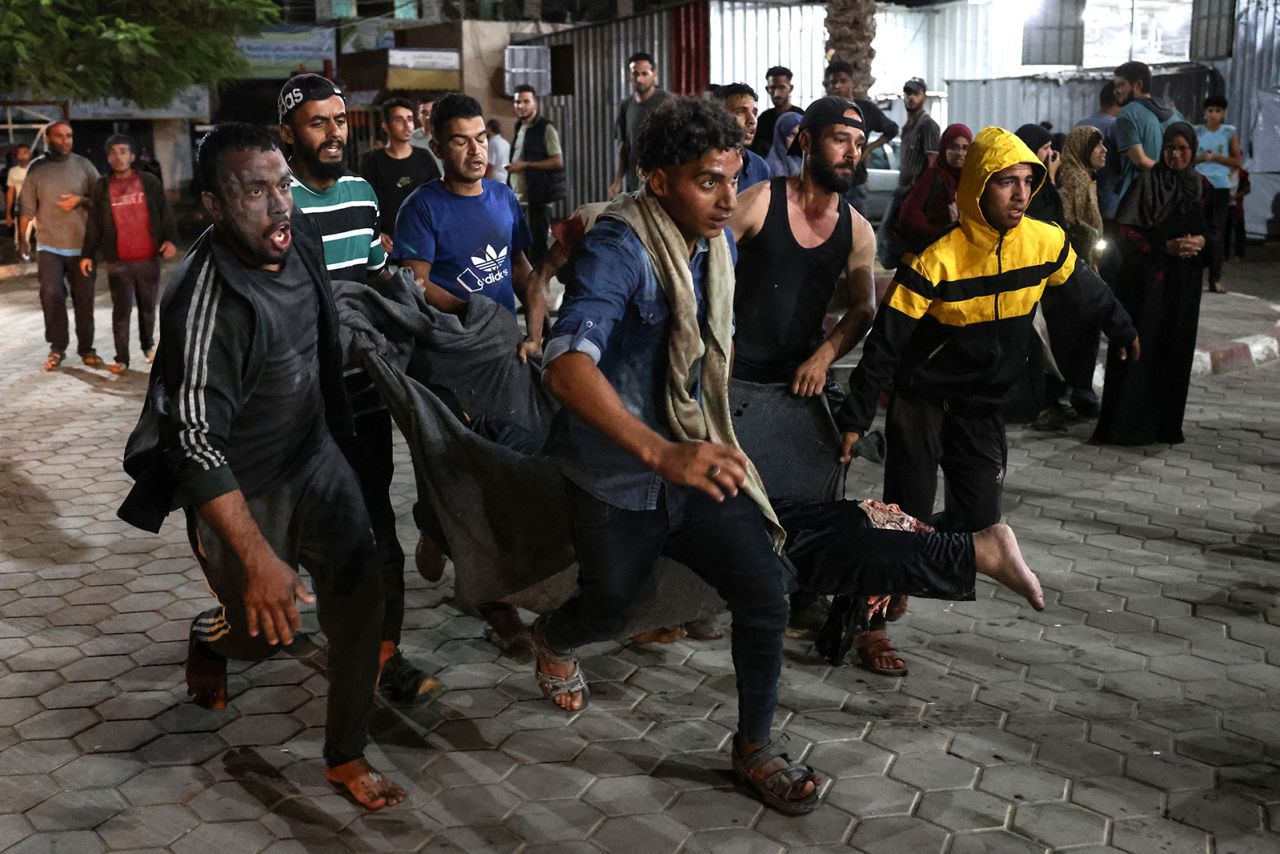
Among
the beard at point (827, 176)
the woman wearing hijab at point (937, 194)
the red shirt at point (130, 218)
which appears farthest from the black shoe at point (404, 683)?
the red shirt at point (130, 218)

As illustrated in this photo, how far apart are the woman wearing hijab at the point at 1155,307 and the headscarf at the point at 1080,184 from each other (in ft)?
1.85

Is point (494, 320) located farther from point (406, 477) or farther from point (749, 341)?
point (406, 477)

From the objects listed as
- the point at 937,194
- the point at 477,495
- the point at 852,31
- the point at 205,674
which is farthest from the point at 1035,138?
the point at 852,31

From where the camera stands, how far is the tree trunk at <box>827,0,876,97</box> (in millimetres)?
15406

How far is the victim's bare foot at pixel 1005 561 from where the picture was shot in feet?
13.5

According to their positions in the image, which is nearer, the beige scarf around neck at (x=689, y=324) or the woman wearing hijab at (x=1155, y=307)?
the beige scarf around neck at (x=689, y=324)

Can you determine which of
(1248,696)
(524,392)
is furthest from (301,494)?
(1248,696)

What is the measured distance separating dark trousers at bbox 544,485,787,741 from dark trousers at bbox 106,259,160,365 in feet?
27.3

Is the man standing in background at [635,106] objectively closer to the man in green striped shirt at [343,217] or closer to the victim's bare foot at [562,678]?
the man in green striped shirt at [343,217]

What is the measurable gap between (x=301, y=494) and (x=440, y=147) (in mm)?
2155

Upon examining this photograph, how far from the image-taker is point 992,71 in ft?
98.0

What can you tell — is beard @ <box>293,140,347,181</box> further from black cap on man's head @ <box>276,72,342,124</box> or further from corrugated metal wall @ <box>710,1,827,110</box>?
corrugated metal wall @ <box>710,1,827,110</box>

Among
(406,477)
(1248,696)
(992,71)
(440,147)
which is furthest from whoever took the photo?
(992,71)

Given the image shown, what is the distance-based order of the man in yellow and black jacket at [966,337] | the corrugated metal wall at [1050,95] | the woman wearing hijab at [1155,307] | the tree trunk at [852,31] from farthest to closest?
the corrugated metal wall at [1050,95] → the tree trunk at [852,31] → the woman wearing hijab at [1155,307] → the man in yellow and black jacket at [966,337]
